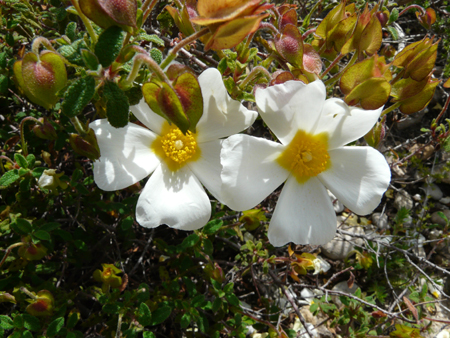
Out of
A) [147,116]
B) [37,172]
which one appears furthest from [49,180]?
[147,116]

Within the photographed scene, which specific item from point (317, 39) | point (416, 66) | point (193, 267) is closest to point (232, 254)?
point (193, 267)

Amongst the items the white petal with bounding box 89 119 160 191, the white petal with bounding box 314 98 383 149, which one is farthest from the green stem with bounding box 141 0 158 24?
the white petal with bounding box 314 98 383 149

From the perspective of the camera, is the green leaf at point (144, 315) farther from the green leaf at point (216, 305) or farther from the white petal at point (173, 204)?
the white petal at point (173, 204)

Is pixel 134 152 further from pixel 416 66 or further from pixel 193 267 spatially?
pixel 416 66

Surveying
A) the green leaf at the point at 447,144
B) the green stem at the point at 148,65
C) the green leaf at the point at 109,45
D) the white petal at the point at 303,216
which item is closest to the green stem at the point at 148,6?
the green leaf at the point at 109,45

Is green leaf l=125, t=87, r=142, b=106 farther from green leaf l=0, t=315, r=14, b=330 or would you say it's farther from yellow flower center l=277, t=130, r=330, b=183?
green leaf l=0, t=315, r=14, b=330

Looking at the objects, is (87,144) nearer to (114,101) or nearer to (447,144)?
(114,101)
